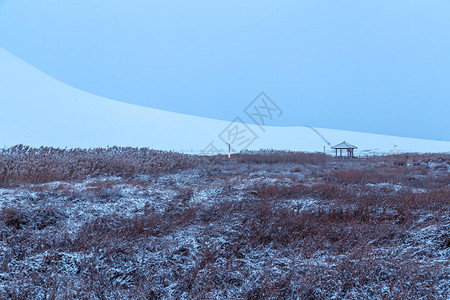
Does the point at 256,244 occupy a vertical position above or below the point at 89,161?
below

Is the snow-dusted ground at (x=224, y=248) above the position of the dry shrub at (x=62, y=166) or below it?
below

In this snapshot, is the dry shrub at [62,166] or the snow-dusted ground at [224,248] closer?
the snow-dusted ground at [224,248]

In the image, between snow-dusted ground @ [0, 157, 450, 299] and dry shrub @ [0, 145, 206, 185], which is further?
dry shrub @ [0, 145, 206, 185]

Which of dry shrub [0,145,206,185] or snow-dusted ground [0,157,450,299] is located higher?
dry shrub [0,145,206,185]

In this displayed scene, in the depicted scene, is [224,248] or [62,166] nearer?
[224,248]

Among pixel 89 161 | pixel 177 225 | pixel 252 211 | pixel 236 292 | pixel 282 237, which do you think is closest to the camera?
pixel 236 292

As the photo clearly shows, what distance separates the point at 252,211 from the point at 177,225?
56.2 inches

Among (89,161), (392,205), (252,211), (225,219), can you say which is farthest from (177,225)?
(89,161)

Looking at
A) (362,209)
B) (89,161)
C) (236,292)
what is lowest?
(236,292)

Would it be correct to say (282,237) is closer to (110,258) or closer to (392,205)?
(110,258)

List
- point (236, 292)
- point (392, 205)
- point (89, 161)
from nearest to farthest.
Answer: point (236, 292)
point (392, 205)
point (89, 161)

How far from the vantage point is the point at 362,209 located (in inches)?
228

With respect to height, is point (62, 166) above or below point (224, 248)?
above

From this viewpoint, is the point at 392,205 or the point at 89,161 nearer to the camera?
the point at 392,205
